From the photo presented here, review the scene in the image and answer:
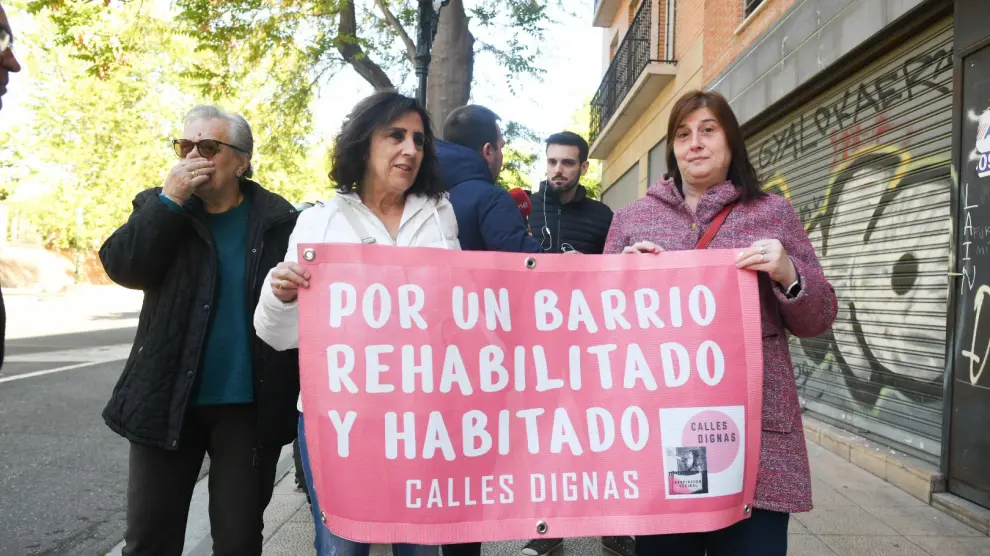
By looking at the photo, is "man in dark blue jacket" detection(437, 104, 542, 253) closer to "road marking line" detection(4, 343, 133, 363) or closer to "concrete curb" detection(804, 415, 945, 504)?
"concrete curb" detection(804, 415, 945, 504)

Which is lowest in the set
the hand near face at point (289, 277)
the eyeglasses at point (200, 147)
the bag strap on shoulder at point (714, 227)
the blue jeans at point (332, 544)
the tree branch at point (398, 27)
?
the blue jeans at point (332, 544)

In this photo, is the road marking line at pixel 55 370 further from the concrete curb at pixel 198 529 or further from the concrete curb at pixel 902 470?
the concrete curb at pixel 902 470

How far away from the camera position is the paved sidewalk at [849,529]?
4.04 meters

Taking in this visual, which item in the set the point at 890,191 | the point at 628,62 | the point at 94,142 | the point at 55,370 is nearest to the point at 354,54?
the point at 628,62

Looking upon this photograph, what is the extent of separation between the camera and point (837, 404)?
6.69 m

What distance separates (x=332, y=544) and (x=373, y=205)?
1026 mm

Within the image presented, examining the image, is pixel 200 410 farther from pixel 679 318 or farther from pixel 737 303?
pixel 737 303

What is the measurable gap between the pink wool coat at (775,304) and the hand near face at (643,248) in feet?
0.33

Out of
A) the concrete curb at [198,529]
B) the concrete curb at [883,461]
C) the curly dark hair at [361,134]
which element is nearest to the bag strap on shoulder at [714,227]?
the curly dark hair at [361,134]

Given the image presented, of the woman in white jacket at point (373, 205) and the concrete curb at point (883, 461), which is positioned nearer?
the woman in white jacket at point (373, 205)

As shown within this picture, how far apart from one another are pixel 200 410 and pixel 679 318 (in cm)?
159

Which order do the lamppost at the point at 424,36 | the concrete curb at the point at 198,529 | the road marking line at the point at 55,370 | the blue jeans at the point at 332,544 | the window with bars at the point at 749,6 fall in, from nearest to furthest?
1. the blue jeans at the point at 332,544
2. the concrete curb at the point at 198,529
3. the lamppost at the point at 424,36
4. the road marking line at the point at 55,370
5. the window with bars at the point at 749,6

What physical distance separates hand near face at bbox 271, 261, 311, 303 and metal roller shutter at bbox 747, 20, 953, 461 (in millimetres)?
3363

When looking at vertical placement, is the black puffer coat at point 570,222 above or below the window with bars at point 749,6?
below
